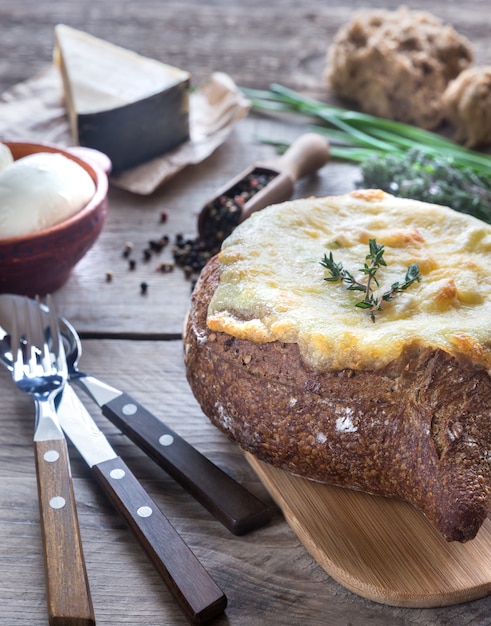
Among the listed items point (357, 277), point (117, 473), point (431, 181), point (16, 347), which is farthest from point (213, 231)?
point (117, 473)

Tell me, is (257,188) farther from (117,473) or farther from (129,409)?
(117,473)

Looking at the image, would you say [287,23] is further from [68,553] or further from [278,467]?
[68,553]

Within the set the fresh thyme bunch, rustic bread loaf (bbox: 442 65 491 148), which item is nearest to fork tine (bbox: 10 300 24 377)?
the fresh thyme bunch

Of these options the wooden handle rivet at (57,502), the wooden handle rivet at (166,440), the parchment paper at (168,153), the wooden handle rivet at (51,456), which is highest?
the wooden handle rivet at (57,502)

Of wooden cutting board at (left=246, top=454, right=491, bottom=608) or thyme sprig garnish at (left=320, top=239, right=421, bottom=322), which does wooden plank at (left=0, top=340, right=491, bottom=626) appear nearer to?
wooden cutting board at (left=246, top=454, right=491, bottom=608)

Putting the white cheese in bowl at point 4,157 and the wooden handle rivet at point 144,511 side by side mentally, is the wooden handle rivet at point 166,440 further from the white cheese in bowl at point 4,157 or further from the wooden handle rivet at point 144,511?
the white cheese in bowl at point 4,157

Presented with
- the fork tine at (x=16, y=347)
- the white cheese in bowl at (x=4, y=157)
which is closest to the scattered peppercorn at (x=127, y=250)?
the white cheese in bowl at (x=4, y=157)
